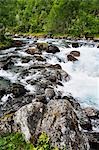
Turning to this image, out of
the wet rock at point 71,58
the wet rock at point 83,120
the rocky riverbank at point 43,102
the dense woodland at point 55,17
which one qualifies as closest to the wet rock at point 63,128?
the rocky riverbank at point 43,102

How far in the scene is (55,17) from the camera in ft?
193

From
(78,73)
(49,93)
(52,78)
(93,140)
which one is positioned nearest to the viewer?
(93,140)

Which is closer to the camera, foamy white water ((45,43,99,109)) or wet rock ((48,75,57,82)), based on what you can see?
foamy white water ((45,43,99,109))

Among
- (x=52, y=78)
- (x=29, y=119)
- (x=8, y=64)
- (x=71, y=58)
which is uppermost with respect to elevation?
(x=29, y=119)

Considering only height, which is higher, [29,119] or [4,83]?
[29,119]

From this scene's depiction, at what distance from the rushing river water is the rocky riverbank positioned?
80 mm

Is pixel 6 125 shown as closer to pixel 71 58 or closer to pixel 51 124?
pixel 51 124

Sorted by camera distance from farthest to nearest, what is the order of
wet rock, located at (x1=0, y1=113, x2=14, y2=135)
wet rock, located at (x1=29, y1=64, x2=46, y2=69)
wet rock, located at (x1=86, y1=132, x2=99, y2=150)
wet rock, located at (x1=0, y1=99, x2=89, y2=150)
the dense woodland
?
the dense woodland, wet rock, located at (x1=29, y1=64, x2=46, y2=69), wet rock, located at (x1=86, y1=132, x2=99, y2=150), wet rock, located at (x1=0, y1=113, x2=14, y2=135), wet rock, located at (x1=0, y1=99, x2=89, y2=150)

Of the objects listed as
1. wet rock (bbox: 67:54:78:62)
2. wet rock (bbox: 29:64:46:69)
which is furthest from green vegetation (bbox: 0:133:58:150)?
wet rock (bbox: 67:54:78:62)

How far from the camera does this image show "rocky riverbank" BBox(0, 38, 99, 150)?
12.2 m

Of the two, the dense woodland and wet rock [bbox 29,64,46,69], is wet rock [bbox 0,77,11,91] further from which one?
the dense woodland

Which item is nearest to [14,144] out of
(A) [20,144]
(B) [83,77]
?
(A) [20,144]

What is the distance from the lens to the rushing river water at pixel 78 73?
21703mm

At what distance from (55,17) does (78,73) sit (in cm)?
3298
